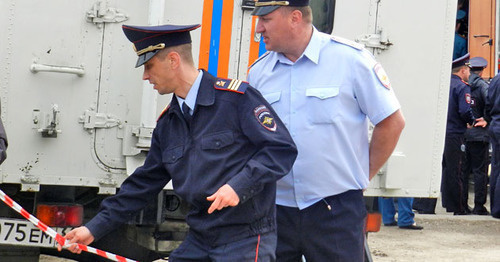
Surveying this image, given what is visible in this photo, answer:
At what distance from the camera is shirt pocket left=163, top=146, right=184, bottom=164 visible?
12.4 feet

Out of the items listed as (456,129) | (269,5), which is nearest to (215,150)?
(269,5)

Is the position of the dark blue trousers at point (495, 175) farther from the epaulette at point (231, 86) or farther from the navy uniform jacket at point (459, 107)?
the epaulette at point (231, 86)

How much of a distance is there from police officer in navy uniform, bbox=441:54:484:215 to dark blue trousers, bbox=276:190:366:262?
7.04m

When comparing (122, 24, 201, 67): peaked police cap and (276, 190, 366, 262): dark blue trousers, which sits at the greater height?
(122, 24, 201, 67): peaked police cap

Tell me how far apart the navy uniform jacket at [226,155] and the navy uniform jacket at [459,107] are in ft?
24.3

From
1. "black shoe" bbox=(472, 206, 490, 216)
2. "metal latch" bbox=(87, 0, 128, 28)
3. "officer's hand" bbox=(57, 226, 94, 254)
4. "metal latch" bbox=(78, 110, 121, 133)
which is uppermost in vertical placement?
"metal latch" bbox=(87, 0, 128, 28)

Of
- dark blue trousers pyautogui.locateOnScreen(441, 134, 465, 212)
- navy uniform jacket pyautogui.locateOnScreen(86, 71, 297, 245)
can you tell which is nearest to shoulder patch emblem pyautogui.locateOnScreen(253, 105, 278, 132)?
navy uniform jacket pyautogui.locateOnScreen(86, 71, 297, 245)

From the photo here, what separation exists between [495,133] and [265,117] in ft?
24.2

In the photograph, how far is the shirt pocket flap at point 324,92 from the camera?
13.4 feet

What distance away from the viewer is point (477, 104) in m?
11.8

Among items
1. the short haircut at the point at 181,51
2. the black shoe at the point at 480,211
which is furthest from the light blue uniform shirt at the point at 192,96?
the black shoe at the point at 480,211

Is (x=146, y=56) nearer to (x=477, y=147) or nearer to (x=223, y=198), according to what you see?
(x=223, y=198)

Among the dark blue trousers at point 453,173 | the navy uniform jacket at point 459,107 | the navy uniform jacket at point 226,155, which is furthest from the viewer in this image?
the dark blue trousers at point 453,173

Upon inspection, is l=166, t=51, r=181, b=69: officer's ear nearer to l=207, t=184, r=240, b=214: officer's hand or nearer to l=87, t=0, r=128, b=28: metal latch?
l=207, t=184, r=240, b=214: officer's hand
